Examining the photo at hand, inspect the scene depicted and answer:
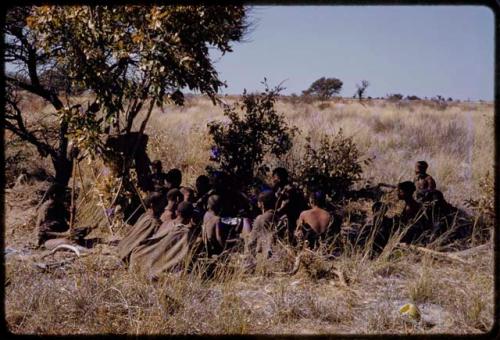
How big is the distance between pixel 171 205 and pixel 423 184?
4123 mm

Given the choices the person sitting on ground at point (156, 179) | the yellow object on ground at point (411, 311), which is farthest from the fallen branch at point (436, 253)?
the person sitting on ground at point (156, 179)

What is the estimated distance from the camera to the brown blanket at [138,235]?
6.36 m

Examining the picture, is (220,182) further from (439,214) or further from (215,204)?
(439,214)

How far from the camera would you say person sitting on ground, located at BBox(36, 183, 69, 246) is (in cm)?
727

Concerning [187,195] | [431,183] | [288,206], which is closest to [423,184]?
[431,183]

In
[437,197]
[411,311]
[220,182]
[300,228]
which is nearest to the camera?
[411,311]

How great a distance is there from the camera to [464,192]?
10234 mm

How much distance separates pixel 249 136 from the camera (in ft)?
29.3

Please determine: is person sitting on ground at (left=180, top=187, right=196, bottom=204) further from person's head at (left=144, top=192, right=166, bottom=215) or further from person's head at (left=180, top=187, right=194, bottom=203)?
person's head at (left=144, top=192, right=166, bottom=215)

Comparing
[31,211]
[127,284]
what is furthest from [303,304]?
[31,211]

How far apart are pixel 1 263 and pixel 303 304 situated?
3.12 meters

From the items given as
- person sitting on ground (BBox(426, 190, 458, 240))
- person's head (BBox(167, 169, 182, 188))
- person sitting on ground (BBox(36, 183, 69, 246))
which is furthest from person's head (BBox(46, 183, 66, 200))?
person sitting on ground (BBox(426, 190, 458, 240))

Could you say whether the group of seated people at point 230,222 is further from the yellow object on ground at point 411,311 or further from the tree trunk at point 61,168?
the tree trunk at point 61,168

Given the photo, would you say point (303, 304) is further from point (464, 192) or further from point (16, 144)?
point (16, 144)
